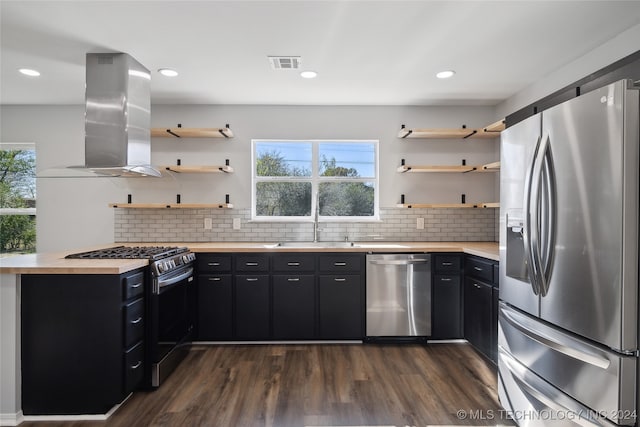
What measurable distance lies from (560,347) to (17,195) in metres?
5.25

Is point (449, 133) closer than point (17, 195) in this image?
Yes

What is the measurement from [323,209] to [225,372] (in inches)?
79.3

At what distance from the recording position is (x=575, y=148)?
1556 millimetres

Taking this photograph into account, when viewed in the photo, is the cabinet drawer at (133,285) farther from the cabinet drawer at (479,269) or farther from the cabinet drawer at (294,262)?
the cabinet drawer at (479,269)

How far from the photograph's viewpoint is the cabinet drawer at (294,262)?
3.24 metres

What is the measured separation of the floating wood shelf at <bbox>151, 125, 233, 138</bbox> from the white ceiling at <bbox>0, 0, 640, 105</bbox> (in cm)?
39

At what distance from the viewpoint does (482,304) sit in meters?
2.88

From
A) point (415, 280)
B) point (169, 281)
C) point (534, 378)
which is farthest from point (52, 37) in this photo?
point (534, 378)

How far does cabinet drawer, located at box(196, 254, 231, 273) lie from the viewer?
3.22m

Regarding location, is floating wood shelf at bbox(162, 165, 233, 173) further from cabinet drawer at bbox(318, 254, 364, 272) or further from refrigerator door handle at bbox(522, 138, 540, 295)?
refrigerator door handle at bbox(522, 138, 540, 295)

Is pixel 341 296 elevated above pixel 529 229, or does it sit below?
below

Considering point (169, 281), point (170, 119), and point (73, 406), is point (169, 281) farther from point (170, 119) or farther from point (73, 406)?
point (170, 119)

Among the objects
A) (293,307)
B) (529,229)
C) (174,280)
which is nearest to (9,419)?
(174,280)

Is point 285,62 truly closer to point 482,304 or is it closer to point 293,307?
point 293,307
